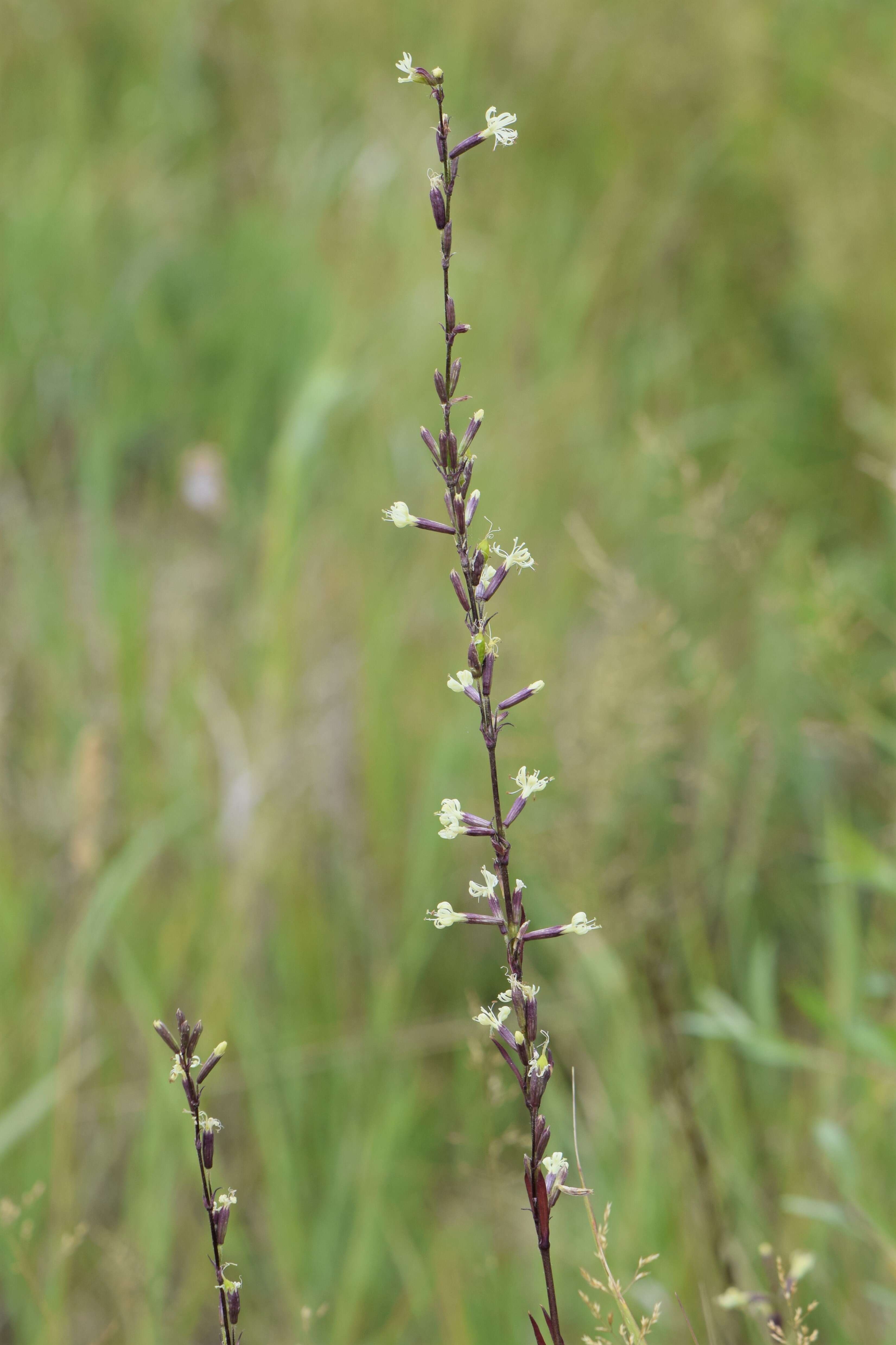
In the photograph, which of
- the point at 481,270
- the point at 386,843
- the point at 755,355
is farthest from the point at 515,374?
the point at 386,843

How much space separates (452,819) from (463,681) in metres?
0.08

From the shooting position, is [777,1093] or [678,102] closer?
[777,1093]

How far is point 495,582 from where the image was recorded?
71cm

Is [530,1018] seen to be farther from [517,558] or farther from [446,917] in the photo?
[517,558]

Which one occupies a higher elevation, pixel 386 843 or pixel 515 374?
pixel 515 374

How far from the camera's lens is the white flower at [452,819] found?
662mm

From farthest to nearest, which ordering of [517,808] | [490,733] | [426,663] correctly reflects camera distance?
[426,663]
[517,808]
[490,733]

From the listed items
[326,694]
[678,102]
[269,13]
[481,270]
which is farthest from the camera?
[269,13]

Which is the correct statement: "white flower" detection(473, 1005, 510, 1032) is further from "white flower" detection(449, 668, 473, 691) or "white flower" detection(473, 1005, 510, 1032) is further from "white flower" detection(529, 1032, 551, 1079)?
"white flower" detection(449, 668, 473, 691)

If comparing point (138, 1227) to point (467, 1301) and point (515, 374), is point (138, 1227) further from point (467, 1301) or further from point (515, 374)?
point (515, 374)

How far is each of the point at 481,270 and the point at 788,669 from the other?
1.71 metres

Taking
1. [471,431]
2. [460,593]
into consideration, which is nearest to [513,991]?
[460,593]

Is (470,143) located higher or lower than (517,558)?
higher

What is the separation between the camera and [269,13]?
5.01 m
